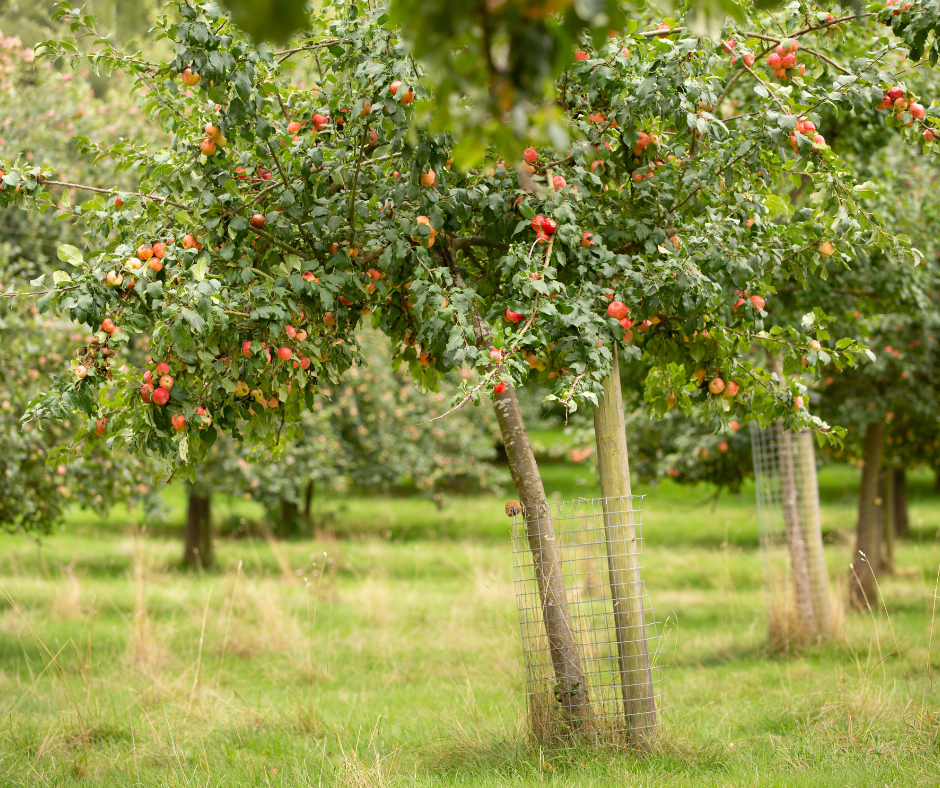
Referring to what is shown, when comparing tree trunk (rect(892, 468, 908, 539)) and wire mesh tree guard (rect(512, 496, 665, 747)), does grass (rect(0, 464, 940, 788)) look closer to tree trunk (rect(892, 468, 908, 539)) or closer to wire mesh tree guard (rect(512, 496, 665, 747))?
wire mesh tree guard (rect(512, 496, 665, 747))

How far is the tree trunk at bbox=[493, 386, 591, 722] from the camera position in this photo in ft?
12.6

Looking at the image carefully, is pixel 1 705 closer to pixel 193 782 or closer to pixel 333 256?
pixel 193 782

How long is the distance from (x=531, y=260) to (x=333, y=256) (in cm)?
93

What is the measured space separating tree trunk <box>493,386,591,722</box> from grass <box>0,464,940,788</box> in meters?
0.28

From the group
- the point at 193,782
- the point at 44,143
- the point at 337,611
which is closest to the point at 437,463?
the point at 337,611

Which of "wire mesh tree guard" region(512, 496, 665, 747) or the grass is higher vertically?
"wire mesh tree guard" region(512, 496, 665, 747)

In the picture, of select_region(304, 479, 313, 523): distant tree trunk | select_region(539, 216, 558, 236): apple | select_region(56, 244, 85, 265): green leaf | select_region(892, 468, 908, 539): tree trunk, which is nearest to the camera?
select_region(56, 244, 85, 265): green leaf

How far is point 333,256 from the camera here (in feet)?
12.3

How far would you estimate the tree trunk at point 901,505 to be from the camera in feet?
51.2

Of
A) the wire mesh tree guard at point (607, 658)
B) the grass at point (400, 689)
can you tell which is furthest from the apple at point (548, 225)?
the grass at point (400, 689)

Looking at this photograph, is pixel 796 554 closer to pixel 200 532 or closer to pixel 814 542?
pixel 814 542

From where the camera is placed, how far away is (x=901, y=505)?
1577 centimetres

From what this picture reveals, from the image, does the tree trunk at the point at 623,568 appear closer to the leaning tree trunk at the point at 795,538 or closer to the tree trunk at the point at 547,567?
the tree trunk at the point at 547,567

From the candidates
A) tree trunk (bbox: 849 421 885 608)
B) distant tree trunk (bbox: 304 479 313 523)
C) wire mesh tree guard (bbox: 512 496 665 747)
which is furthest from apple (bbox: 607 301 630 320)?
distant tree trunk (bbox: 304 479 313 523)
